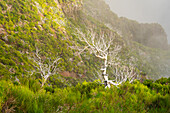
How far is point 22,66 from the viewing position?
77.8 ft

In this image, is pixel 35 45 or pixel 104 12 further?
pixel 104 12

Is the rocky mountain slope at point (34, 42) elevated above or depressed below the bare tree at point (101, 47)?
above

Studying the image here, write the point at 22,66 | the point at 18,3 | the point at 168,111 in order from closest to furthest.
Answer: the point at 168,111 → the point at 22,66 → the point at 18,3

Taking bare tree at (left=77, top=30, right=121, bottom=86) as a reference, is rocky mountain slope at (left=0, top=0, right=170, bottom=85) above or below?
above

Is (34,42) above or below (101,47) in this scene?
above

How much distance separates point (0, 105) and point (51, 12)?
161 ft

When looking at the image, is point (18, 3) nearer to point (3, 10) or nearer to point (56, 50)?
point (3, 10)

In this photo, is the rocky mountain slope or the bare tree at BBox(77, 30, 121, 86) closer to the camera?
the bare tree at BBox(77, 30, 121, 86)

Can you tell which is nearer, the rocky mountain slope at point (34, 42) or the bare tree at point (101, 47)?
the bare tree at point (101, 47)

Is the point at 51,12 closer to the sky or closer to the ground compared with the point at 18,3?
closer to the sky

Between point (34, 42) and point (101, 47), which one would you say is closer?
point (101, 47)

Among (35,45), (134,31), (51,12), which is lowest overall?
(35,45)

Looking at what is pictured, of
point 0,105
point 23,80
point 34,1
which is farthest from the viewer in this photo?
point 34,1

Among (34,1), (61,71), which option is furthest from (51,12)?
(61,71)
